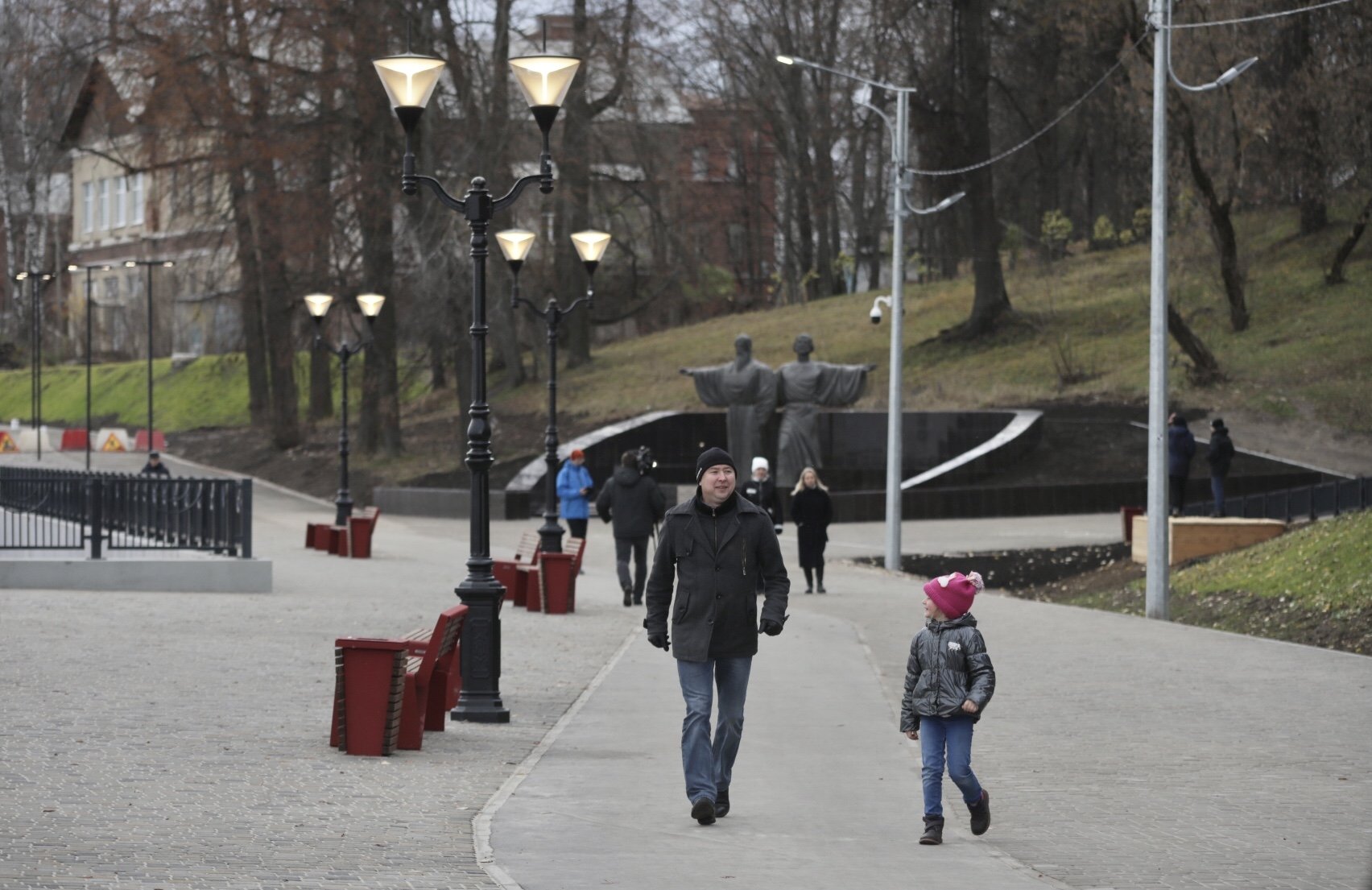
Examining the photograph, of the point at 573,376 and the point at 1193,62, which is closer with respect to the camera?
the point at 1193,62

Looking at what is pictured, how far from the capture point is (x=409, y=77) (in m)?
13.4

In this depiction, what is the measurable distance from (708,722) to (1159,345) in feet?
42.9

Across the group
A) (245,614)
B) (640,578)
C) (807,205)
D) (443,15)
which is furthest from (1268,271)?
(245,614)

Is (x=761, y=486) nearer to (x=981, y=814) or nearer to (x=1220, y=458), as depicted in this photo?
(x=1220, y=458)

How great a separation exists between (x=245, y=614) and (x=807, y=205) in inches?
1836

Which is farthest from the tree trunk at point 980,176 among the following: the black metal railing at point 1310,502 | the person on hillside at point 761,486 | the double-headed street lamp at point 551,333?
the person on hillside at point 761,486

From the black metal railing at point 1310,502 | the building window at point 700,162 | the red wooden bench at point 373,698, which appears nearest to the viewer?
the red wooden bench at point 373,698

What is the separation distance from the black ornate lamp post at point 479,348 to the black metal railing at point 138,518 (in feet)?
30.0

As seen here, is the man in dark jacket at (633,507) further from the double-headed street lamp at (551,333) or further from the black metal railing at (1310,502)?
the black metal railing at (1310,502)

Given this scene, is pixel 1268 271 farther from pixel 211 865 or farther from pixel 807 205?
pixel 211 865

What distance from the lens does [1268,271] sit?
52.1 m

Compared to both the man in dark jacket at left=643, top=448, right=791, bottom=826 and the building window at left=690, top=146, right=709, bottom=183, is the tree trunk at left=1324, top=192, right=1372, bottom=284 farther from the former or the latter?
the man in dark jacket at left=643, top=448, right=791, bottom=826

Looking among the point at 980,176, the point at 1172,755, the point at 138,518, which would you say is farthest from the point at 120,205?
the point at 1172,755

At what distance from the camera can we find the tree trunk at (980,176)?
4941 cm
